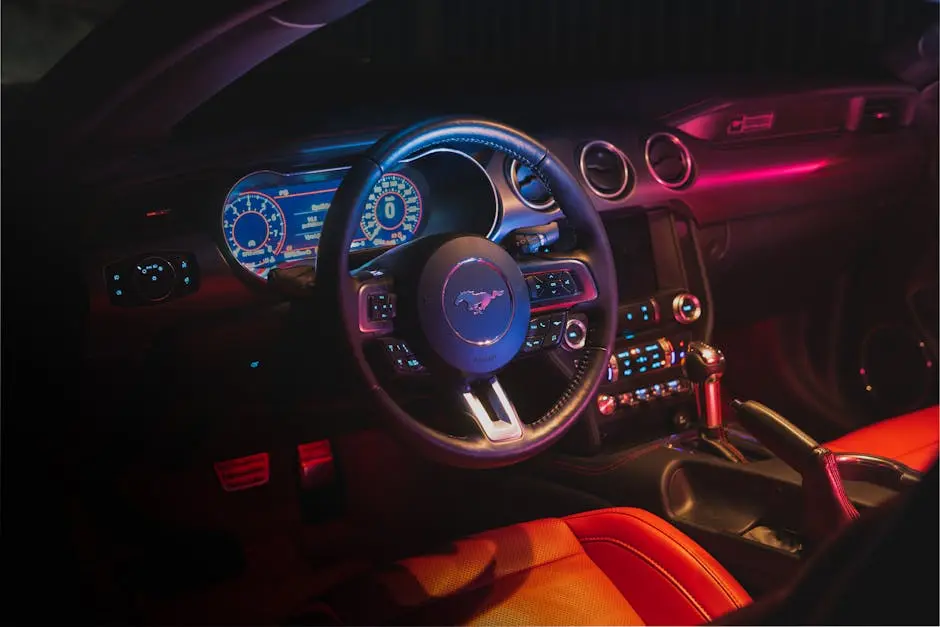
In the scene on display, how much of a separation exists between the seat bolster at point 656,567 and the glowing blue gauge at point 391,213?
735mm

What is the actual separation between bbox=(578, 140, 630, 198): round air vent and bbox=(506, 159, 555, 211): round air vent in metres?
0.17

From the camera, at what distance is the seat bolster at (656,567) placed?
55.3 inches

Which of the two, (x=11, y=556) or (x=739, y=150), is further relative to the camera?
(x=739, y=150)

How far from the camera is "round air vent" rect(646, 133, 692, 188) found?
7.16 feet

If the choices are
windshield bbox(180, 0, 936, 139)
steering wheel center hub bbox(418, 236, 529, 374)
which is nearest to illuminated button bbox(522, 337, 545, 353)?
steering wheel center hub bbox(418, 236, 529, 374)

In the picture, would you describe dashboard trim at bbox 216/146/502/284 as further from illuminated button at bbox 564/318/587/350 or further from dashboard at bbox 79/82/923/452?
illuminated button at bbox 564/318/587/350

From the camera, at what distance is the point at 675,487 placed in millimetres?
1917

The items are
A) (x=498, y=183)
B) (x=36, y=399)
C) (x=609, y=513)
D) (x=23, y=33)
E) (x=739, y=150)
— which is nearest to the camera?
(x=609, y=513)

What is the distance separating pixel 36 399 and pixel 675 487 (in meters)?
1.39

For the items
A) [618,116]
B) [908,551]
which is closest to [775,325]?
[618,116]

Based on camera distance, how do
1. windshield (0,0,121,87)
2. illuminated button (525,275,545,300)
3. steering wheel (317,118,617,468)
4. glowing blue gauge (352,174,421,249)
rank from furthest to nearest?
windshield (0,0,121,87) → glowing blue gauge (352,174,421,249) → illuminated button (525,275,545,300) → steering wheel (317,118,617,468)

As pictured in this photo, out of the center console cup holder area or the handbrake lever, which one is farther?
the center console cup holder area

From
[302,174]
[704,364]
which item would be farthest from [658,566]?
[302,174]

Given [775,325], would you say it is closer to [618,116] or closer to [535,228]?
[618,116]
